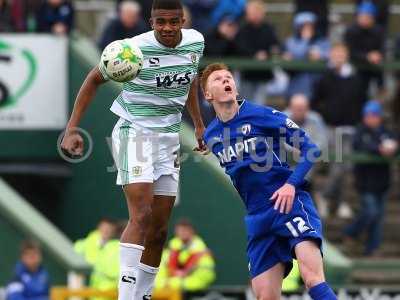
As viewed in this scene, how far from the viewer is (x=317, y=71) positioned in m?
18.4

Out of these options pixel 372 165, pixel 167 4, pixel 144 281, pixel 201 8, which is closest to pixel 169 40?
pixel 167 4

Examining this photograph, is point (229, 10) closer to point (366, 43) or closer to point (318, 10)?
point (318, 10)

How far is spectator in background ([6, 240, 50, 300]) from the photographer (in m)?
14.1

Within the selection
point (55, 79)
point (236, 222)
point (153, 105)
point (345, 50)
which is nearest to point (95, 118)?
point (55, 79)

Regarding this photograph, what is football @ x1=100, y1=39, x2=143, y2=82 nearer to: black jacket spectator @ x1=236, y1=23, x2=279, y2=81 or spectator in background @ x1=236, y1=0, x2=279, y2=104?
spectator in background @ x1=236, y1=0, x2=279, y2=104

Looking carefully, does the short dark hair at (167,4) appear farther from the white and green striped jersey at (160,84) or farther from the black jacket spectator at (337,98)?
the black jacket spectator at (337,98)

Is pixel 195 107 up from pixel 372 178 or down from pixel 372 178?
up

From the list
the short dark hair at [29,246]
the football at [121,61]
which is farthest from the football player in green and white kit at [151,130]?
the short dark hair at [29,246]

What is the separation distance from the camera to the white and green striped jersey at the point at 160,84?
10531 millimetres

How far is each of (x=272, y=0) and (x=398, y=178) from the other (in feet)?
18.8

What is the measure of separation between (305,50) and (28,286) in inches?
245

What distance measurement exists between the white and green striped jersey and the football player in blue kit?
0.69 feet

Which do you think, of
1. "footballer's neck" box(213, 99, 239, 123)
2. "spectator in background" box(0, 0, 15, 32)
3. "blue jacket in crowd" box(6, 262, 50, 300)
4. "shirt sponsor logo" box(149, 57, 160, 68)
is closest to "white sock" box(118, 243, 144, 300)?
"footballer's neck" box(213, 99, 239, 123)

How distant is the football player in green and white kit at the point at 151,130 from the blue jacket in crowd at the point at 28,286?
3.51 metres
